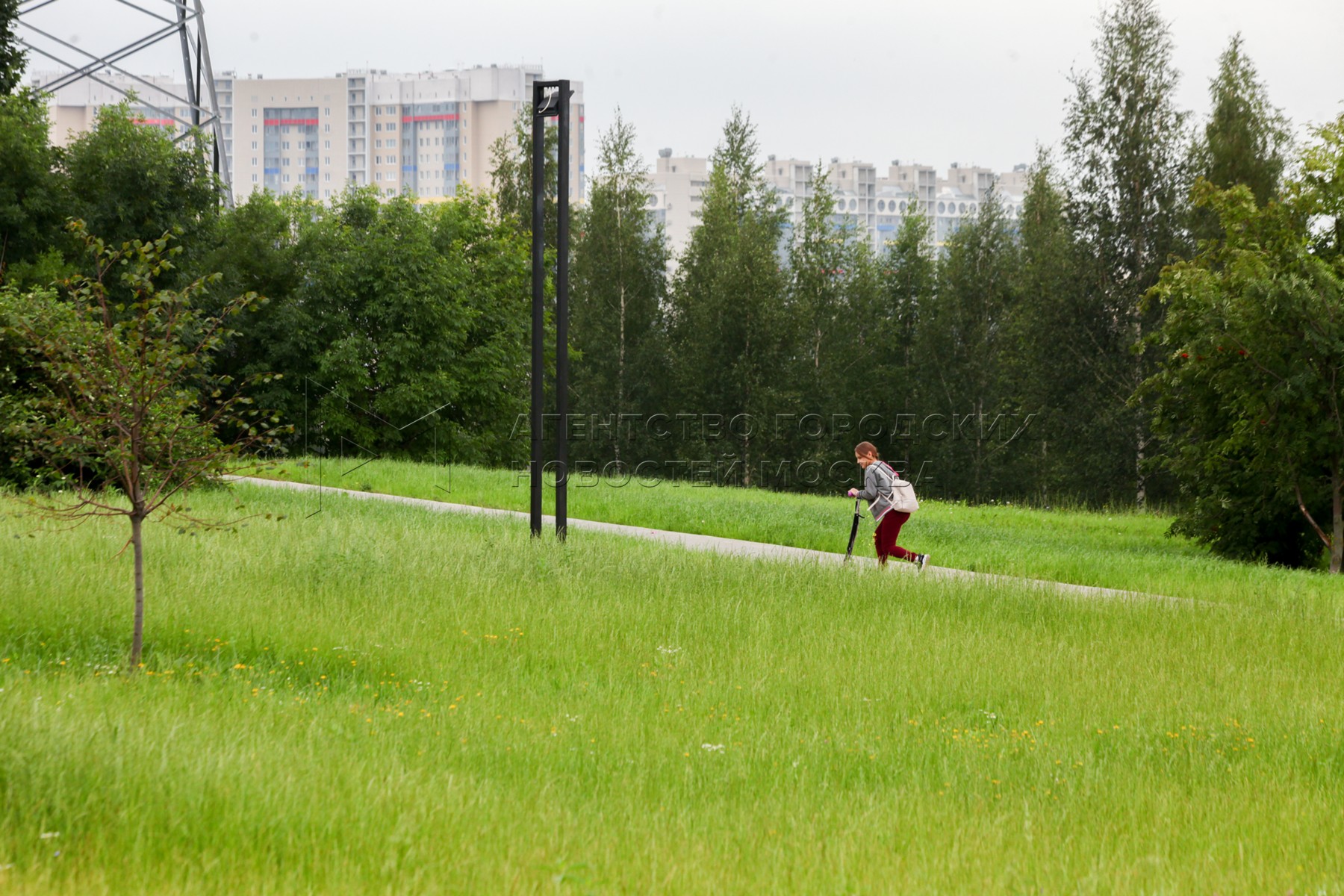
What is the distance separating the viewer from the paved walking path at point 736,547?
11.3 m

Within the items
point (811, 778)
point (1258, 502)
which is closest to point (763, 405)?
point (1258, 502)

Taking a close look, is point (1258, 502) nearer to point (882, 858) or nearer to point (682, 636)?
point (682, 636)

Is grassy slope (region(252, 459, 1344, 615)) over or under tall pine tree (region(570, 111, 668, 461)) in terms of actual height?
under

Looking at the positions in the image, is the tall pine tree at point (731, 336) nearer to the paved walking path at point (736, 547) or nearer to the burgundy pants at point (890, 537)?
the paved walking path at point (736, 547)

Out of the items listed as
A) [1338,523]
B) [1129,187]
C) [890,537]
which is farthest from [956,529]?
[1129,187]

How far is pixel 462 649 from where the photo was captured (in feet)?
24.5

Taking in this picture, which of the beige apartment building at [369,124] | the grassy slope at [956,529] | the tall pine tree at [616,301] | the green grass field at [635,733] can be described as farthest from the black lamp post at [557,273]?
the beige apartment building at [369,124]

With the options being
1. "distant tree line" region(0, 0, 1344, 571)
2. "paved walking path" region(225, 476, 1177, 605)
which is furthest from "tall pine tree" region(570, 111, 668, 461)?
"paved walking path" region(225, 476, 1177, 605)

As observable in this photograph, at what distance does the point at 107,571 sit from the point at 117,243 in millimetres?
23892

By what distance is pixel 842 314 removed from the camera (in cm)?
4484

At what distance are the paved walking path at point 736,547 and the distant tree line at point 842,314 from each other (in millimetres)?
5258

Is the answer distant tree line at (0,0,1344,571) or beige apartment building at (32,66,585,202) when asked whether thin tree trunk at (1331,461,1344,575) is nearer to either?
distant tree line at (0,0,1344,571)

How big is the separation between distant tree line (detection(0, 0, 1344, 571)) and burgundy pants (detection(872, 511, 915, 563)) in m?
6.65

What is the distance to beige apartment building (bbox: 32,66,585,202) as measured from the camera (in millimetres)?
158375
